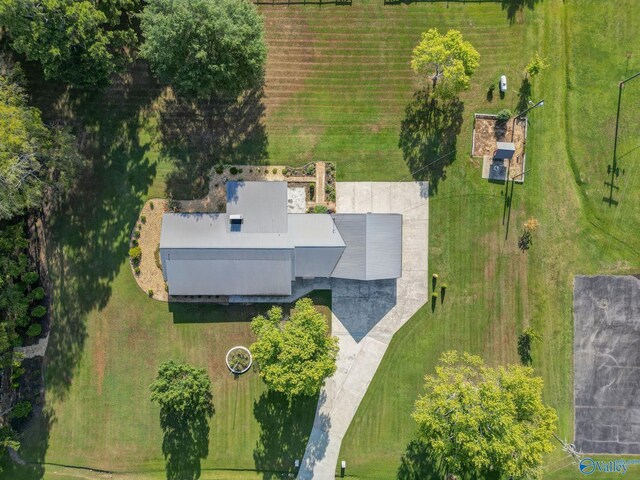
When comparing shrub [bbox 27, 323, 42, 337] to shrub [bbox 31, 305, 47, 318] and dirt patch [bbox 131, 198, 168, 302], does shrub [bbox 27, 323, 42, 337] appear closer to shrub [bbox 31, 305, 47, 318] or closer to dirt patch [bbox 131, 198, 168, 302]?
shrub [bbox 31, 305, 47, 318]

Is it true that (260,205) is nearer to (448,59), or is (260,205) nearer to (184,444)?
(448,59)

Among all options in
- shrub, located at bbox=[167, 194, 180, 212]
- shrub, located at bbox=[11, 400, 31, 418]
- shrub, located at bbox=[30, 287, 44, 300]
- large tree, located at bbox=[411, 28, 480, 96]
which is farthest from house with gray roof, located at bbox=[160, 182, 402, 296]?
shrub, located at bbox=[11, 400, 31, 418]

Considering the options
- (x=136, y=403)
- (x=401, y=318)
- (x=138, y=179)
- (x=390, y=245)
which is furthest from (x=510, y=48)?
(x=136, y=403)

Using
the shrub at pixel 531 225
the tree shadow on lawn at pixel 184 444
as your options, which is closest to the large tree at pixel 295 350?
the tree shadow on lawn at pixel 184 444

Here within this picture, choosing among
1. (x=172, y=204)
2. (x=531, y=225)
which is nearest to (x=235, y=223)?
(x=172, y=204)

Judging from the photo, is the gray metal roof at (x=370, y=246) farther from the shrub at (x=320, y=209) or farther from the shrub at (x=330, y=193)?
the shrub at (x=330, y=193)

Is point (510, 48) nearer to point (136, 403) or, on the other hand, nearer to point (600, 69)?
point (600, 69)
